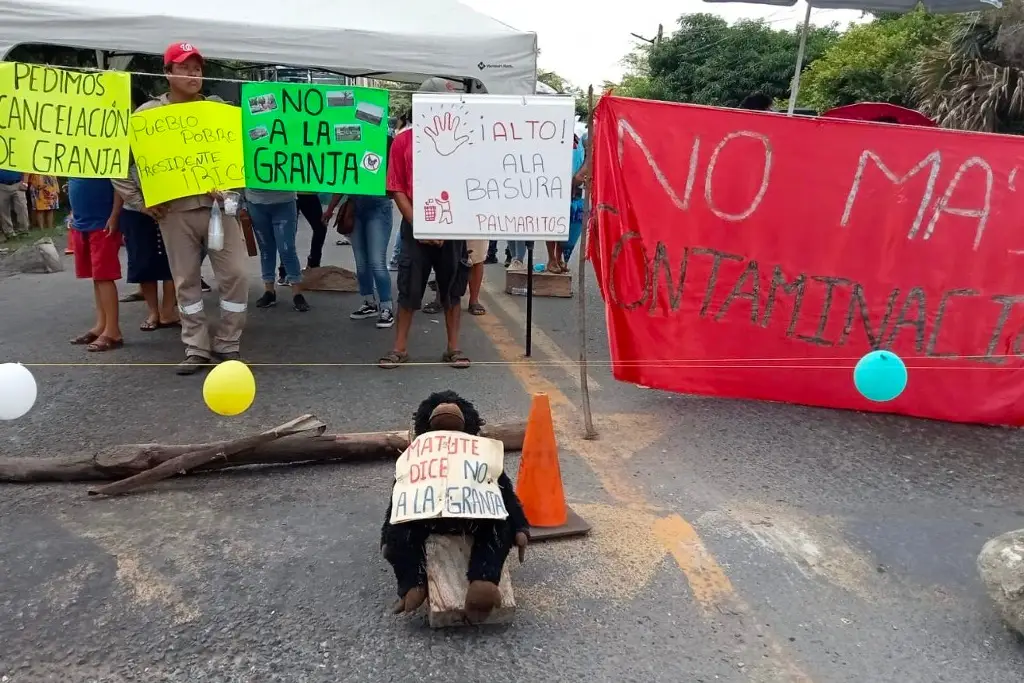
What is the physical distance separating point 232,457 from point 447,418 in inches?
56.9

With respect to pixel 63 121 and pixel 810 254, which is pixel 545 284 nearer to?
pixel 810 254

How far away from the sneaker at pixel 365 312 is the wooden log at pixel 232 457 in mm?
3184

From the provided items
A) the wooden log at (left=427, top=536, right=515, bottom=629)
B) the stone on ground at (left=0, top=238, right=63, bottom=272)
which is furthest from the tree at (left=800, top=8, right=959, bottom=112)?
the wooden log at (left=427, top=536, right=515, bottom=629)

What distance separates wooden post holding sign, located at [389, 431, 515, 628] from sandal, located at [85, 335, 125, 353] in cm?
400

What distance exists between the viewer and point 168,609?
9.50 feet

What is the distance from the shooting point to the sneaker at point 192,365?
551 cm

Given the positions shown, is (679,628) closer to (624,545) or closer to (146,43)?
(624,545)

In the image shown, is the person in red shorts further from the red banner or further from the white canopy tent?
the red banner

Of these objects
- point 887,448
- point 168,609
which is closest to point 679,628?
point 168,609

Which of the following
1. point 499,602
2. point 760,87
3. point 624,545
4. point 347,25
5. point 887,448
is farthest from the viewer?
point 760,87

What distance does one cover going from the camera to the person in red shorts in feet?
19.1

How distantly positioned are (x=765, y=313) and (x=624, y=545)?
219 centimetres

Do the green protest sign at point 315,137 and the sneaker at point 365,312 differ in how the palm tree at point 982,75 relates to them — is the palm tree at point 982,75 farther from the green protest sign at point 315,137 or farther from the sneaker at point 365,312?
the green protest sign at point 315,137

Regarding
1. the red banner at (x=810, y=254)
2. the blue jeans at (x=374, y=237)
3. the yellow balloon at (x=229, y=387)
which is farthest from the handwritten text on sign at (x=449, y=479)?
the blue jeans at (x=374, y=237)
